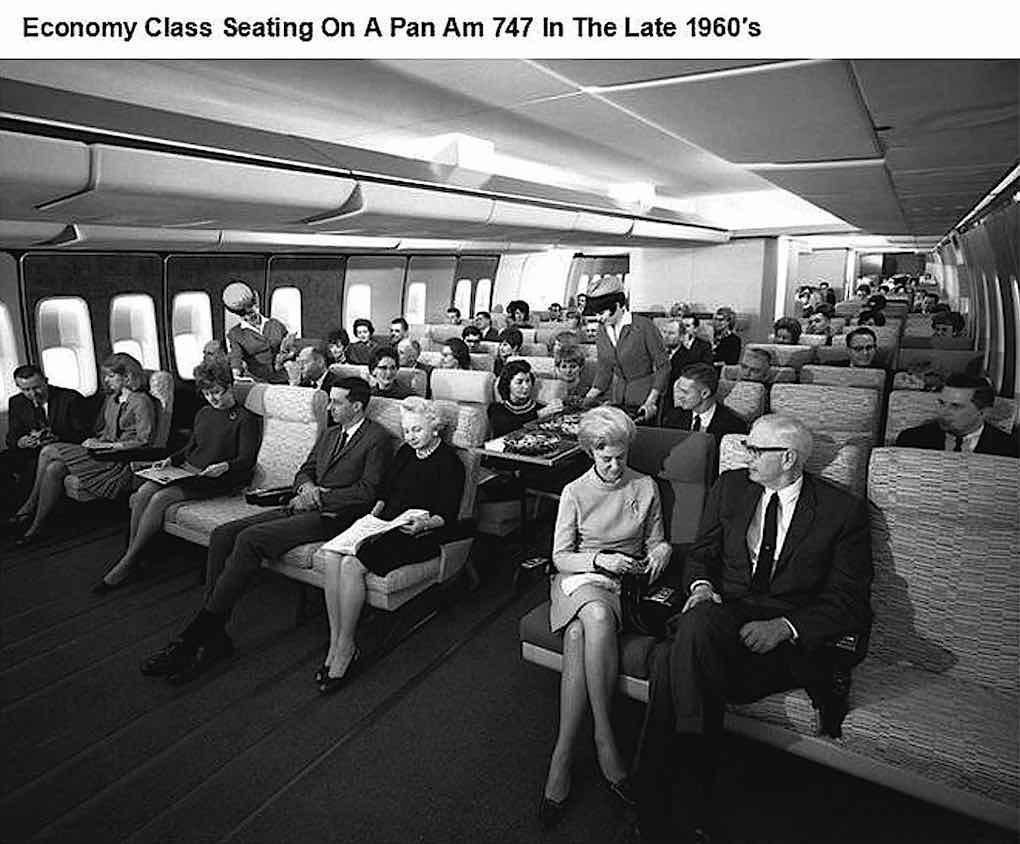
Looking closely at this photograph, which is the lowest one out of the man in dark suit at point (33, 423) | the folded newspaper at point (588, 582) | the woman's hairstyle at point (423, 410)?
the folded newspaper at point (588, 582)

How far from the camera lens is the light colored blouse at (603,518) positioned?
2695mm

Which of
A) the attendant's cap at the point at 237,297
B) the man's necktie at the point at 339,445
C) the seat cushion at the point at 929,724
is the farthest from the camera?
the attendant's cap at the point at 237,297

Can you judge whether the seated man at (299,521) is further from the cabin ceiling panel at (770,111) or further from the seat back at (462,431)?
the cabin ceiling panel at (770,111)

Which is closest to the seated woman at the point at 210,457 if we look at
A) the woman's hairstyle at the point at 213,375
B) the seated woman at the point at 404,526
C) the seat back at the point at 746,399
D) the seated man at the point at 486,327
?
the woman's hairstyle at the point at 213,375

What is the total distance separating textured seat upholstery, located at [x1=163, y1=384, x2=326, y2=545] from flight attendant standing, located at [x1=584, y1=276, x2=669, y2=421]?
220 cm

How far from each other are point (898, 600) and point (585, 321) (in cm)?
1046

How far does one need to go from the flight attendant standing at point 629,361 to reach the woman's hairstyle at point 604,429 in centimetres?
239

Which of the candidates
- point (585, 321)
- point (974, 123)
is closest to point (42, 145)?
point (974, 123)

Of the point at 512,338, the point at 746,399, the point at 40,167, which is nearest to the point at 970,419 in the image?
the point at 746,399

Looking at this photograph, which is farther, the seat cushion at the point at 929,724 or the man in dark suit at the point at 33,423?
the man in dark suit at the point at 33,423

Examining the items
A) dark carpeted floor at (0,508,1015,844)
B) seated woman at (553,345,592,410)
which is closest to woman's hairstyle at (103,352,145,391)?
dark carpeted floor at (0,508,1015,844)

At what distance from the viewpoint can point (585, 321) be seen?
12531 millimetres

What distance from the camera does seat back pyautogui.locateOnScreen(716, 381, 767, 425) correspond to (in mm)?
4156

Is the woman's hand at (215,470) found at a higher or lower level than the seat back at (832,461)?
lower
